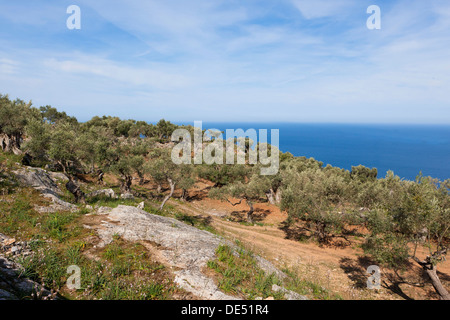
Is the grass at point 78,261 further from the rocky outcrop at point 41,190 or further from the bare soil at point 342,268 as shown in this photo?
the bare soil at point 342,268

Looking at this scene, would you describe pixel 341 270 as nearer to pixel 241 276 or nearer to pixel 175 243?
pixel 241 276

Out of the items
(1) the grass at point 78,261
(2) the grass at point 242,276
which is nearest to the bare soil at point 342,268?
(2) the grass at point 242,276

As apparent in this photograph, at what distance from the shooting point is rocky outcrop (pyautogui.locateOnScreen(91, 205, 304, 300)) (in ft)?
33.4

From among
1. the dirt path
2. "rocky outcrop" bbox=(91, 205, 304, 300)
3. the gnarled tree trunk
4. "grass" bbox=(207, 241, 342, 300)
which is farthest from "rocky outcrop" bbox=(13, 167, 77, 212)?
the gnarled tree trunk

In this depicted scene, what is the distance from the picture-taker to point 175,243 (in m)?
13.7

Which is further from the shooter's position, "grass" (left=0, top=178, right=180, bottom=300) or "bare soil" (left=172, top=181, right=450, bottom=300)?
"bare soil" (left=172, top=181, right=450, bottom=300)

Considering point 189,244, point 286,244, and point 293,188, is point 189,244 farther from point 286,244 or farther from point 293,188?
point 293,188

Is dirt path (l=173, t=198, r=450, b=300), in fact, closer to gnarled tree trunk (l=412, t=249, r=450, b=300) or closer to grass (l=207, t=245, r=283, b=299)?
gnarled tree trunk (l=412, t=249, r=450, b=300)

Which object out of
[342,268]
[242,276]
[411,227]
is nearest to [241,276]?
[242,276]

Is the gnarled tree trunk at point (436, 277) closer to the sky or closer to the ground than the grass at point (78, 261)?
closer to the ground

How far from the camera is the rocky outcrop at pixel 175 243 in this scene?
33.4 feet

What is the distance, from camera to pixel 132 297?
8.84 metres
